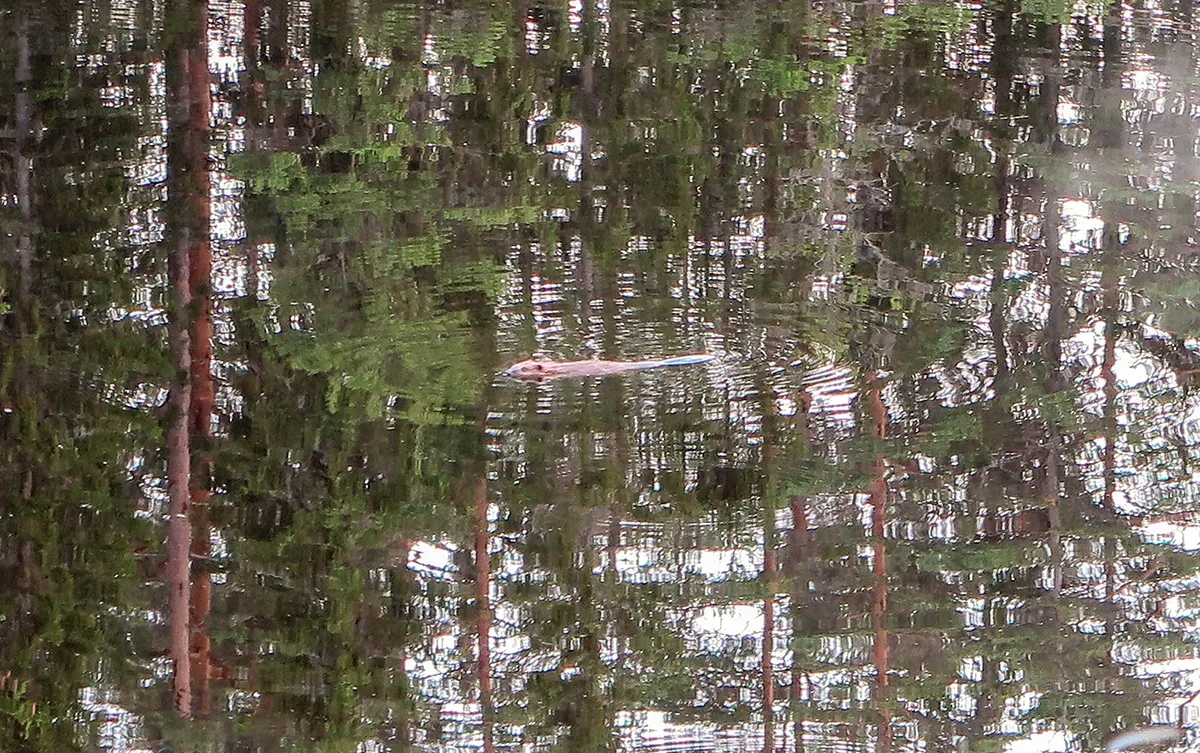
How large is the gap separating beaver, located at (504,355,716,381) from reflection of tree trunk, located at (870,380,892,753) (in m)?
0.12

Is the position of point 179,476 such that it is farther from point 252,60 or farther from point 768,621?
point 768,621

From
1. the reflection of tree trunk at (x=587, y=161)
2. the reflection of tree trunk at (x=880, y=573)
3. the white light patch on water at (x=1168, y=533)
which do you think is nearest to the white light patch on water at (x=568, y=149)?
the reflection of tree trunk at (x=587, y=161)

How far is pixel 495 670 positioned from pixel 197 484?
0.24 metres

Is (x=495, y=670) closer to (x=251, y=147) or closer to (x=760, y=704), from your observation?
(x=760, y=704)

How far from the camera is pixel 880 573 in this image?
622 millimetres

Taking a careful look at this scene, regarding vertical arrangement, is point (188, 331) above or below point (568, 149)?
below

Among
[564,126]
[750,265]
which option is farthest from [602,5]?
[750,265]

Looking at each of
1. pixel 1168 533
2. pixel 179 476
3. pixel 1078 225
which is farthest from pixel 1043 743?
pixel 179 476

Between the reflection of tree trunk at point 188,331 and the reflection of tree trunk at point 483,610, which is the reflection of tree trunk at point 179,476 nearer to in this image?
the reflection of tree trunk at point 188,331

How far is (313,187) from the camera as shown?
1.90 feet

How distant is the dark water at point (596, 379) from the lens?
1.91 feet

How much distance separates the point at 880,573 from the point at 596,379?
0.78 ft

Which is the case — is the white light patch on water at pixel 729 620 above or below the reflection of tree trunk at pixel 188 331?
below

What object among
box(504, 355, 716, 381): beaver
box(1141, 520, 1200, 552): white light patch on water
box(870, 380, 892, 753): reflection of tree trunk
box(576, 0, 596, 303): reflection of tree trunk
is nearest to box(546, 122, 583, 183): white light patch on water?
box(576, 0, 596, 303): reflection of tree trunk
